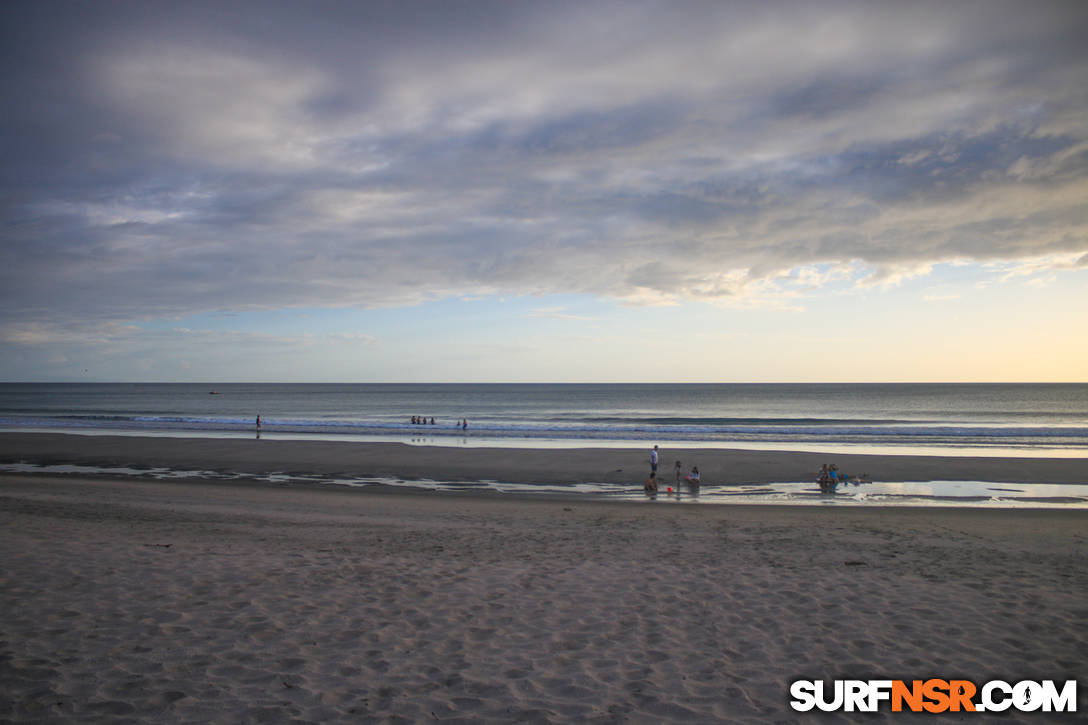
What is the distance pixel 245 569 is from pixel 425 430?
4031 cm

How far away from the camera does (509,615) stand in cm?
694

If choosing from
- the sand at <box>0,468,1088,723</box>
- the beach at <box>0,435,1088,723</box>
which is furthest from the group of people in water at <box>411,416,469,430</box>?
the sand at <box>0,468,1088,723</box>

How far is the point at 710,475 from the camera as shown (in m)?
22.8

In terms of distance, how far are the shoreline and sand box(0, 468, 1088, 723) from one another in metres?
10.8

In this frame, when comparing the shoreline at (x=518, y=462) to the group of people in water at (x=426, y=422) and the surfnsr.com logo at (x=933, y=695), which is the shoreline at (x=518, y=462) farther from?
the group of people in water at (x=426, y=422)

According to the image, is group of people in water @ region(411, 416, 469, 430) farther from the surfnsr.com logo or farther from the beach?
the surfnsr.com logo

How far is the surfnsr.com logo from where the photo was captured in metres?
5.14

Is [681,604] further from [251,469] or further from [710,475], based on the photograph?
[251,469]

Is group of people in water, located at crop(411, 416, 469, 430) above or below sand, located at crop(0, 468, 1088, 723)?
below

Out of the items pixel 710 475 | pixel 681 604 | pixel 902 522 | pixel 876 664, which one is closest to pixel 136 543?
pixel 681 604

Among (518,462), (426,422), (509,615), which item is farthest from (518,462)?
(426,422)

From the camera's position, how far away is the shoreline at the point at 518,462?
22609mm

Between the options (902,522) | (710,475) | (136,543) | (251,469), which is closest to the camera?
(136,543)

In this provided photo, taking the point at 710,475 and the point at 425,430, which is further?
the point at 425,430
